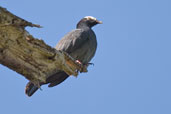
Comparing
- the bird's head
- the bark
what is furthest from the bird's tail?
the bird's head

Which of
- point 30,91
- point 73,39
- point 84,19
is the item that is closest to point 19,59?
point 30,91

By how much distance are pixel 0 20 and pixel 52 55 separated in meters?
0.84

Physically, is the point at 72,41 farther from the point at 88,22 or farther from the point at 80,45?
the point at 88,22

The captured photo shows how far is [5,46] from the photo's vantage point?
4164mm

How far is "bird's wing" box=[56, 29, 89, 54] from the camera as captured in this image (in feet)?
26.2

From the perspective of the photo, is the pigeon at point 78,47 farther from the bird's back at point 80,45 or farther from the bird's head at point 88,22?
the bird's head at point 88,22

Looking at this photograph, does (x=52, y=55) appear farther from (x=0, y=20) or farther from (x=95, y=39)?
(x=95, y=39)

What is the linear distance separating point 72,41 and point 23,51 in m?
3.88

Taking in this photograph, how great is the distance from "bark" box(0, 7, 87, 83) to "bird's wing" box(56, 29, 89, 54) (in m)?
3.20

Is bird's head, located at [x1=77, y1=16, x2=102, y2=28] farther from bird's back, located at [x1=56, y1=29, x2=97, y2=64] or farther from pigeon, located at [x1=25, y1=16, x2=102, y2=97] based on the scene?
bird's back, located at [x1=56, y1=29, x2=97, y2=64]

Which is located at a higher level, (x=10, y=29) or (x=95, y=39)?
(x=95, y=39)

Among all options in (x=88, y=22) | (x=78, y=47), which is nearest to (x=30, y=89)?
(x=78, y=47)

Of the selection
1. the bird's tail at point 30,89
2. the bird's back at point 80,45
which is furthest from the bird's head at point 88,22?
the bird's tail at point 30,89

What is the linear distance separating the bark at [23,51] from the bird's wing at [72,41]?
320cm
